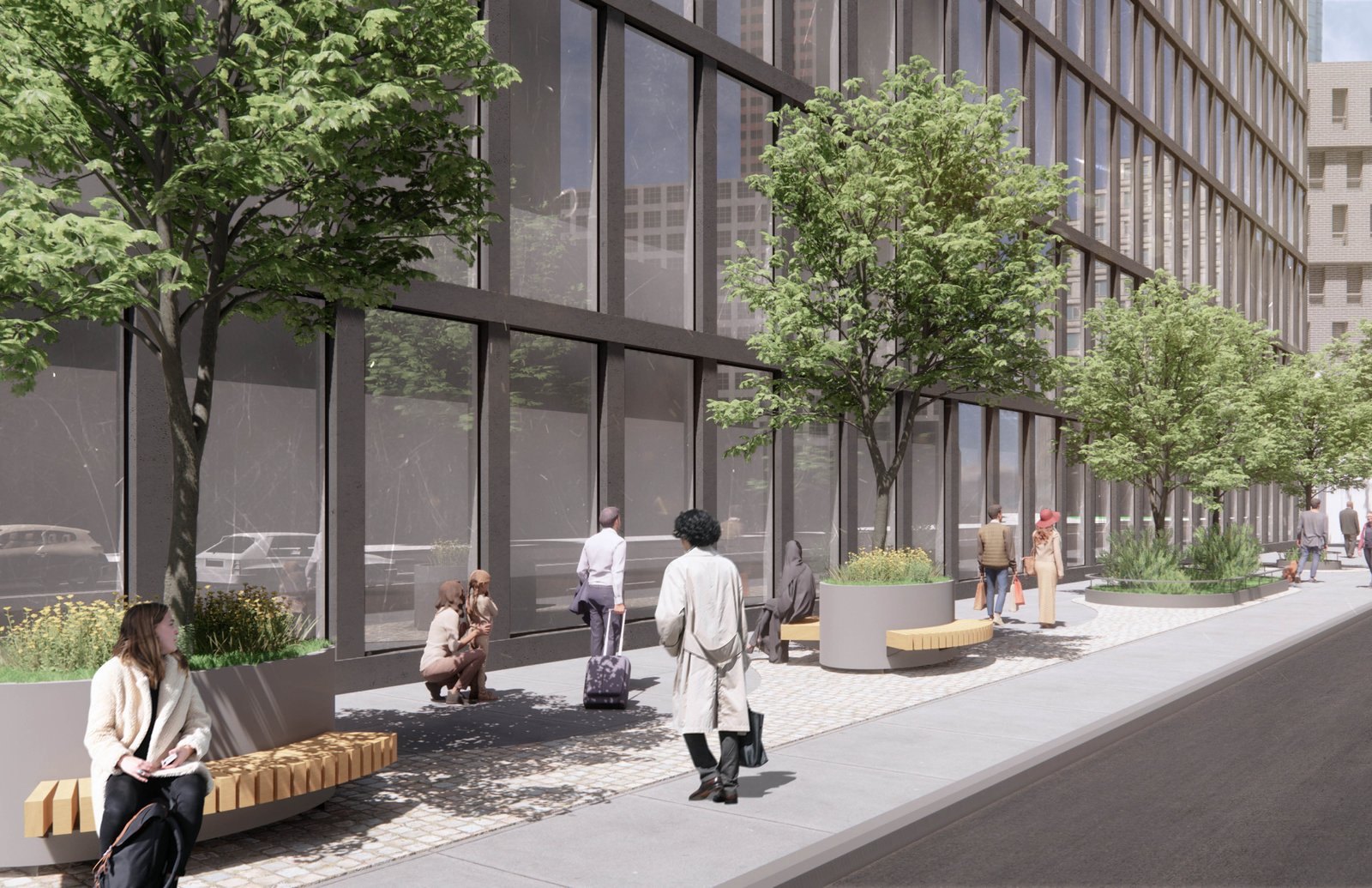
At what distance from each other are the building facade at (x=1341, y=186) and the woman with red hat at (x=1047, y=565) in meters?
60.1

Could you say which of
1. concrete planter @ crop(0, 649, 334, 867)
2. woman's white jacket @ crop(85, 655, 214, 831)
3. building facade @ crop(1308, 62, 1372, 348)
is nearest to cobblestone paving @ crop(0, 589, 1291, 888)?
concrete planter @ crop(0, 649, 334, 867)

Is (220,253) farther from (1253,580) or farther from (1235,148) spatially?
(1235,148)

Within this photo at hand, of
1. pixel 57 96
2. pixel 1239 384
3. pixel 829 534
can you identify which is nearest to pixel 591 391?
pixel 829 534

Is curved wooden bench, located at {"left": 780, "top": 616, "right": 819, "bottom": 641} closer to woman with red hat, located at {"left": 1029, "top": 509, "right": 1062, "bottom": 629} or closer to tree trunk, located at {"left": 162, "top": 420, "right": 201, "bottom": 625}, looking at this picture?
woman with red hat, located at {"left": 1029, "top": 509, "right": 1062, "bottom": 629}

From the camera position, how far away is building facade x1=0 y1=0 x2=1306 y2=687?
10727 millimetres

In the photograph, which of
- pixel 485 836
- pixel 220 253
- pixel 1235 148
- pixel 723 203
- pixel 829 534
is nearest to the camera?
pixel 485 836

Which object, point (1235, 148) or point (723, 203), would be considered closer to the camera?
point (723, 203)

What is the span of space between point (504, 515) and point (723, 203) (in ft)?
23.3

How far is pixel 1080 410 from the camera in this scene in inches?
1021

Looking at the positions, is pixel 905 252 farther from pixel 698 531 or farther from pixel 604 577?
pixel 698 531

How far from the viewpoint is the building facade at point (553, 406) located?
422 inches

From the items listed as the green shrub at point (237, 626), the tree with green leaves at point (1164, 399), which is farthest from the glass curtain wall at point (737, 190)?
the green shrub at point (237, 626)

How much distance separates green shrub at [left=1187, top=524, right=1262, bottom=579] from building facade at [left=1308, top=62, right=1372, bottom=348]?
5124 cm

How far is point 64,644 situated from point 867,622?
30.7ft
